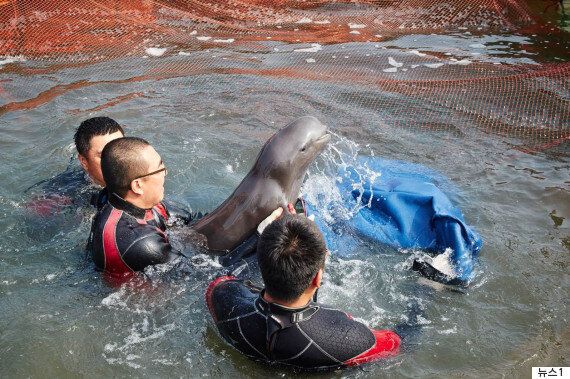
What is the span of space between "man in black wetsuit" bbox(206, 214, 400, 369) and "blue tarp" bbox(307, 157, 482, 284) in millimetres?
1391

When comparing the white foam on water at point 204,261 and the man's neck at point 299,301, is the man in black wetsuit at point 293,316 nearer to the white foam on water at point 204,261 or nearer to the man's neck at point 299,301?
the man's neck at point 299,301

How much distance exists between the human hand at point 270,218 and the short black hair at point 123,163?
97 cm

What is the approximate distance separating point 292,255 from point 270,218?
1191 millimetres

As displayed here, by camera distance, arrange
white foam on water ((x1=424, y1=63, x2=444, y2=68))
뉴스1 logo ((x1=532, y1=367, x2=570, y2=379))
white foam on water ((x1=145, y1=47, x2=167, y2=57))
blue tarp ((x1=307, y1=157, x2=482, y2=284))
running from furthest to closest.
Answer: white foam on water ((x1=145, y1=47, x2=167, y2=57))
white foam on water ((x1=424, y1=63, x2=444, y2=68))
blue tarp ((x1=307, y1=157, x2=482, y2=284))
뉴스1 logo ((x1=532, y1=367, x2=570, y2=379))

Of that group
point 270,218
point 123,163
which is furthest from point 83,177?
point 270,218

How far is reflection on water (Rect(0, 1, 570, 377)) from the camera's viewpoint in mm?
4559

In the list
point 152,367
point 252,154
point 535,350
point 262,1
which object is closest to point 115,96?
point 252,154

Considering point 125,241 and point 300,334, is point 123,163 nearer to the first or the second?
point 125,241

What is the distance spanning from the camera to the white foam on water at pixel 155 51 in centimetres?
994

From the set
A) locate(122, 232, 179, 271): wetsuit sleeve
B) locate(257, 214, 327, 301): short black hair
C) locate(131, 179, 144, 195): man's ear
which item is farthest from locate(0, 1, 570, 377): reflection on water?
locate(257, 214, 327, 301): short black hair

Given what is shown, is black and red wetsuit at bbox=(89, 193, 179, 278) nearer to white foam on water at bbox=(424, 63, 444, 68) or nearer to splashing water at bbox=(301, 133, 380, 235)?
splashing water at bbox=(301, 133, 380, 235)

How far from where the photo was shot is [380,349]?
396 centimetres

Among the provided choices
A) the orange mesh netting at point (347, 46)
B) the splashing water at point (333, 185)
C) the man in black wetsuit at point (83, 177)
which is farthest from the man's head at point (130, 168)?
the orange mesh netting at point (347, 46)

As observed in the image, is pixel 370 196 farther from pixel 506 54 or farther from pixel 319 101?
pixel 506 54
